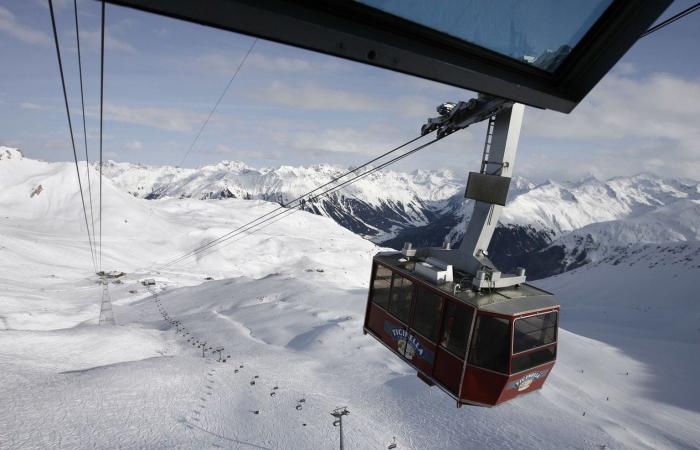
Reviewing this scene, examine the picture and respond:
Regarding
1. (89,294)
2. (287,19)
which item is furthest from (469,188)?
(89,294)

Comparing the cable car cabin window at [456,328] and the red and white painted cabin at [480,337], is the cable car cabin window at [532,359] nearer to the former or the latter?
the red and white painted cabin at [480,337]

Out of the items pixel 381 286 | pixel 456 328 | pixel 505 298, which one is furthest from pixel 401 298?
pixel 505 298

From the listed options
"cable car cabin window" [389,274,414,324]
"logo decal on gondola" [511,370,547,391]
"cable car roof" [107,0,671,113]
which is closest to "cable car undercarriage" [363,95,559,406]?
"logo decal on gondola" [511,370,547,391]

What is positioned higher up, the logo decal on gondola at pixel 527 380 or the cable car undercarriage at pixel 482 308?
the cable car undercarriage at pixel 482 308

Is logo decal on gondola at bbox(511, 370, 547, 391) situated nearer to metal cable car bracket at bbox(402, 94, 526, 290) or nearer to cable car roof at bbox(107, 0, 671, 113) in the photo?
metal cable car bracket at bbox(402, 94, 526, 290)

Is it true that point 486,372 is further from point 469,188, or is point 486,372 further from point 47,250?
point 47,250

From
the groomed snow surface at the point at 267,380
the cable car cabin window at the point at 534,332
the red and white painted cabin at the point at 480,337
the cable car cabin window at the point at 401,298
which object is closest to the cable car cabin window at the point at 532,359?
the red and white painted cabin at the point at 480,337
